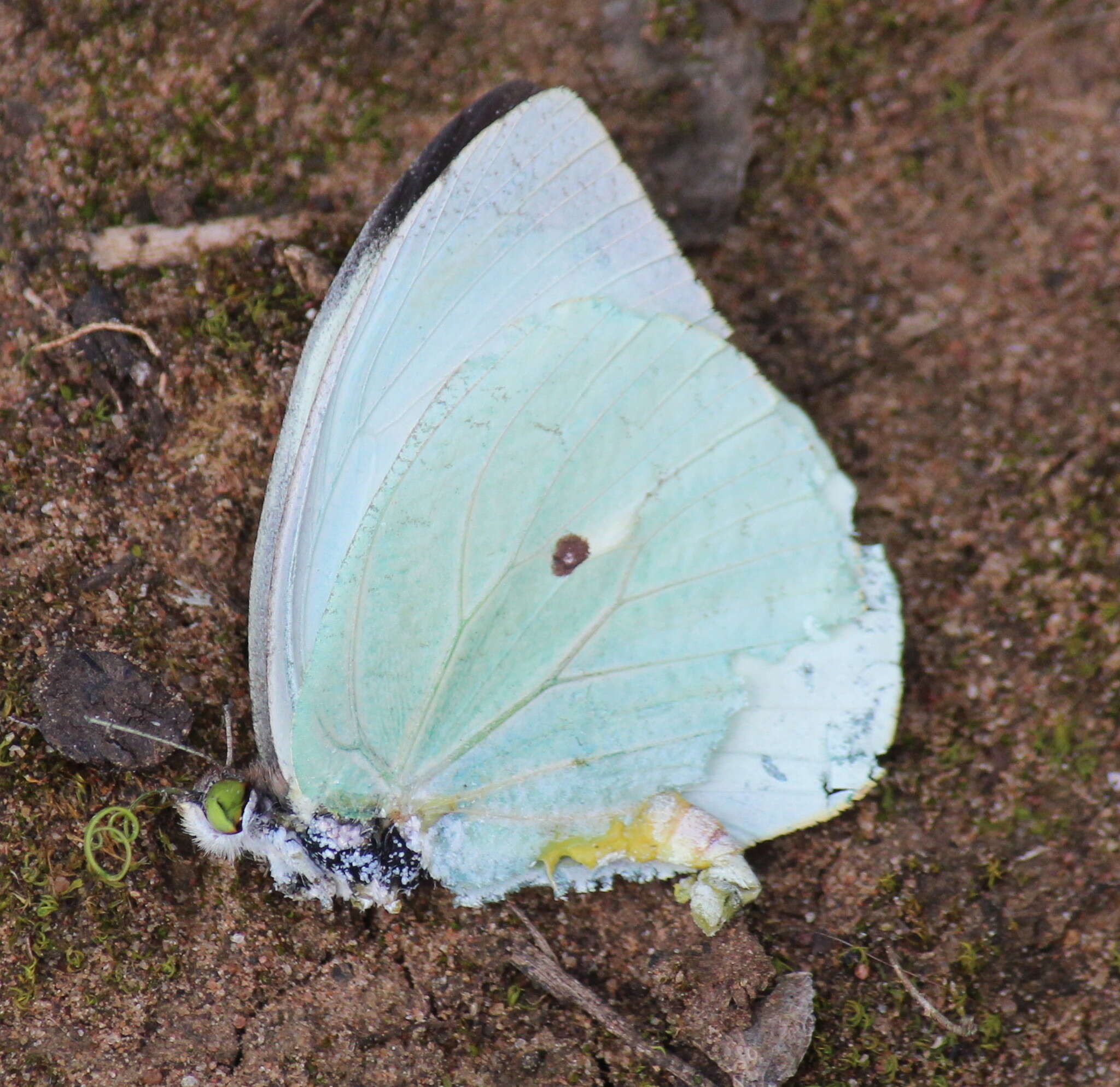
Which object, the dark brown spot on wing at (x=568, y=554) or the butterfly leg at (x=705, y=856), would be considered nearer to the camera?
the dark brown spot on wing at (x=568, y=554)

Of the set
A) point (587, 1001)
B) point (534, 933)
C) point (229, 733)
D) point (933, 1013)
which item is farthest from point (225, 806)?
point (933, 1013)

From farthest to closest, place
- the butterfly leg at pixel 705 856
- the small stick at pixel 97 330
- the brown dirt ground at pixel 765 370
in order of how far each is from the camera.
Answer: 1. the small stick at pixel 97 330
2. the brown dirt ground at pixel 765 370
3. the butterfly leg at pixel 705 856

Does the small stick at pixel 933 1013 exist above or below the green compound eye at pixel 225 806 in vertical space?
below

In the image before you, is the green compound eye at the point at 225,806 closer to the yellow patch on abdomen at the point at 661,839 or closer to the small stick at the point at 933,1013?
the yellow patch on abdomen at the point at 661,839

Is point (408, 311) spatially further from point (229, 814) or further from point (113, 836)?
point (113, 836)

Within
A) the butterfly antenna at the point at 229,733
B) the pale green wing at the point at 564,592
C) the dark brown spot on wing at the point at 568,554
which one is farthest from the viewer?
the butterfly antenna at the point at 229,733

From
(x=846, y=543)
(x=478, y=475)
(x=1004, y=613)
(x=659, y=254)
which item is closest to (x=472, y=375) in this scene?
(x=478, y=475)

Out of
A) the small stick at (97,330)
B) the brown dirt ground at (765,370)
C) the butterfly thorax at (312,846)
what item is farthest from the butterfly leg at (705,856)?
the small stick at (97,330)

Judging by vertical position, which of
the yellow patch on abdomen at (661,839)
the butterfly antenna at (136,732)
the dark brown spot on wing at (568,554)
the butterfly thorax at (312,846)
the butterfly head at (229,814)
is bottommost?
the yellow patch on abdomen at (661,839)
